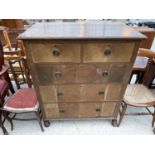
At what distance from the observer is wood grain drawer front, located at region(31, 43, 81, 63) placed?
1097mm

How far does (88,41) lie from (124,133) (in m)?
1.28

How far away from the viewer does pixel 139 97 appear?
1.62 m

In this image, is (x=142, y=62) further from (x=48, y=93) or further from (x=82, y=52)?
(x=48, y=93)

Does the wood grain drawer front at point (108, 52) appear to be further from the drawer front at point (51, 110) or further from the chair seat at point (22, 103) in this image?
the chair seat at point (22, 103)

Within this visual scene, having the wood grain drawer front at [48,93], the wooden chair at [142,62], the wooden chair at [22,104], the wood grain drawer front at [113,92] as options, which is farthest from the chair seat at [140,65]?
the wooden chair at [22,104]

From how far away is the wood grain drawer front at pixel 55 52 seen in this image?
3.60 feet

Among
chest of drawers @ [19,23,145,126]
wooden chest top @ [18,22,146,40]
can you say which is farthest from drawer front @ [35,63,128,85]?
wooden chest top @ [18,22,146,40]

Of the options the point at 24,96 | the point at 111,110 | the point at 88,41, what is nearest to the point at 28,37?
the point at 88,41

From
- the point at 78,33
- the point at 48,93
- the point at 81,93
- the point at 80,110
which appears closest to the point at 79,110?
the point at 80,110

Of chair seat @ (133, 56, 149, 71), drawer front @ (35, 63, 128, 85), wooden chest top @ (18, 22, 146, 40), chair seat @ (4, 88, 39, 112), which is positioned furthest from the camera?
chair seat @ (133, 56, 149, 71)

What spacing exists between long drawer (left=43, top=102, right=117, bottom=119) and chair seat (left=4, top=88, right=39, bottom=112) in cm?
15

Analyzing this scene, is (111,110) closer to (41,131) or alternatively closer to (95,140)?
(95,140)

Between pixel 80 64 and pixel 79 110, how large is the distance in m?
0.65

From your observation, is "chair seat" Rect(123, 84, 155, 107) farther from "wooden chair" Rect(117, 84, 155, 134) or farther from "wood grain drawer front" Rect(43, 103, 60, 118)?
"wood grain drawer front" Rect(43, 103, 60, 118)
